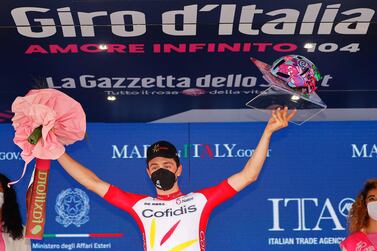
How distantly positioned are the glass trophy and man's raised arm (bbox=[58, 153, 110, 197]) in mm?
1060

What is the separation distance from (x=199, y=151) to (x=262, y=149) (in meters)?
1.67

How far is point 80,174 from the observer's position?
3.69 meters

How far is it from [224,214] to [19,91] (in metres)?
1.79

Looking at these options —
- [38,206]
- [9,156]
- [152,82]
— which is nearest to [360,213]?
A: [152,82]

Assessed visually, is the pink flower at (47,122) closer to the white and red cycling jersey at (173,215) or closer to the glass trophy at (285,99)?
the white and red cycling jersey at (173,215)

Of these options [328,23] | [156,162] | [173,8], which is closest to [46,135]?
[156,162]

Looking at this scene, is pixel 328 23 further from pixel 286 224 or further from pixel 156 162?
pixel 286 224

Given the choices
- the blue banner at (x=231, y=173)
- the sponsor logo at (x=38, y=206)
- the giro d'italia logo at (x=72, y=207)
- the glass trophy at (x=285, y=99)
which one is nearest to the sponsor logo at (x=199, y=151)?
the blue banner at (x=231, y=173)

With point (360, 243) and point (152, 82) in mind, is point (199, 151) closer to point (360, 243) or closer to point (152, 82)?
point (152, 82)

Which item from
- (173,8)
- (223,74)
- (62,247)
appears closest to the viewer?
(173,8)

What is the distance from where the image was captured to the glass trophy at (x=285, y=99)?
3691mm

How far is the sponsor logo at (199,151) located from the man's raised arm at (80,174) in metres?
1.42

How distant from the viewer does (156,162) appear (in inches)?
148

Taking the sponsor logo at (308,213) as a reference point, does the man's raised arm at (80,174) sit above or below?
above
